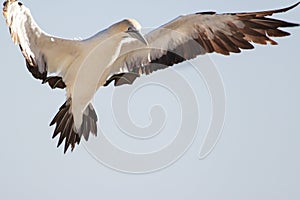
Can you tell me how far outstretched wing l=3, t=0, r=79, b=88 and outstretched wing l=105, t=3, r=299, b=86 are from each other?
0.73 m

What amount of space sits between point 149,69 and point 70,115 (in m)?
1.26

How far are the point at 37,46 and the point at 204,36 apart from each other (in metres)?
2.18

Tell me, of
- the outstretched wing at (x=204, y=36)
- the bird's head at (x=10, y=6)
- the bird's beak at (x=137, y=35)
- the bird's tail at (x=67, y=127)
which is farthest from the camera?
the bird's tail at (x=67, y=127)

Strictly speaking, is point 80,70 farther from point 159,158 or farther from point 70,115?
point 159,158

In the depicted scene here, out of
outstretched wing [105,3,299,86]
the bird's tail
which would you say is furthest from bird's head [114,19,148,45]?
the bird's tail

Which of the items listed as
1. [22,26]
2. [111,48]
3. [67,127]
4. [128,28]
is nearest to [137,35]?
[128,28]

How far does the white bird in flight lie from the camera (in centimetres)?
1174

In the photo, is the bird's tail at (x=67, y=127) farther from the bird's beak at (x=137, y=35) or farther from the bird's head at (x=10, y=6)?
the bird's head at (x=10, y=6)

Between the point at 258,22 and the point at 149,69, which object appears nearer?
the point at 258,22

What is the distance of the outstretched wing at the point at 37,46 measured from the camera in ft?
36.9

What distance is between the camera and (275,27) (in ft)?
37.9

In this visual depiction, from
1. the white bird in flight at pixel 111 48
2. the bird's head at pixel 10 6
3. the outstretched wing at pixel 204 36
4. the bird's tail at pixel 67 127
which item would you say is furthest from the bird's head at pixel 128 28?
the bird's head at pixel 10 6

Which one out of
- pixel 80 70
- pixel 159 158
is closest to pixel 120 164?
pixel 159 158

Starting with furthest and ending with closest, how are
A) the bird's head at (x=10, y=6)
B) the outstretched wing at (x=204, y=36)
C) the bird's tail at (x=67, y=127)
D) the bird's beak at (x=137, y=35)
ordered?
the bird's tail at (x=67, y=127), the bird's beak at (x=137, y=35), the outstretched wing at (x=204, y=36), the bird's head at (x=10, y=6)
